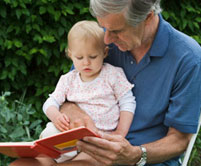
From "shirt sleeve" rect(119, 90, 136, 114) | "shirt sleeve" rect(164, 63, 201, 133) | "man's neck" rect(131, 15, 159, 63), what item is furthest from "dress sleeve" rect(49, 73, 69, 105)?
"shirt sleeve" rect(164, 63, 201, 133)

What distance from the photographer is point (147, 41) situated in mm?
2297

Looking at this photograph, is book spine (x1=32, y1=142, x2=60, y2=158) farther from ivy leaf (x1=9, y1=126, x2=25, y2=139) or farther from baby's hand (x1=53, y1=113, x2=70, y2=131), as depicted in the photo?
ivy leaf (x1=9, y1=126, x2=25, y2=139)

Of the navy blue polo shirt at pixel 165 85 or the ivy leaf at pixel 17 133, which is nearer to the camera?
the navy blue polo shirt at pixel 165 85

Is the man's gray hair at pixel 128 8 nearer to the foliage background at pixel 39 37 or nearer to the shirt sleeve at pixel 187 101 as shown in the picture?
the shirt sleeve at pixel 187 101

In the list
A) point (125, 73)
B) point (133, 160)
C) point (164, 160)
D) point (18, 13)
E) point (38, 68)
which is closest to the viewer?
point (133, 160)

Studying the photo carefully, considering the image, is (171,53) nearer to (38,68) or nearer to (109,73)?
(109,73)

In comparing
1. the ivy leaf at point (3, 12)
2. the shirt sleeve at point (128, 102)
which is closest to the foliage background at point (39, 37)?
the ivy leaf at point (3, 12)

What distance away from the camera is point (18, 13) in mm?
3561

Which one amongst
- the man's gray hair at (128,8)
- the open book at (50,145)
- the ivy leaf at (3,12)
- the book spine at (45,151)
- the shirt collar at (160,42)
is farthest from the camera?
the ivy leaf at (3,12)

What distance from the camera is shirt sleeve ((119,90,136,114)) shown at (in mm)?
2232

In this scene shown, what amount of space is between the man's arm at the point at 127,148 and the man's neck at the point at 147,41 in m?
0.53

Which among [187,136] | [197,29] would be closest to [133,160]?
[187,136]

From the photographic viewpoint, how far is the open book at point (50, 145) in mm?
1722

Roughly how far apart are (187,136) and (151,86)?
0.39 meters
